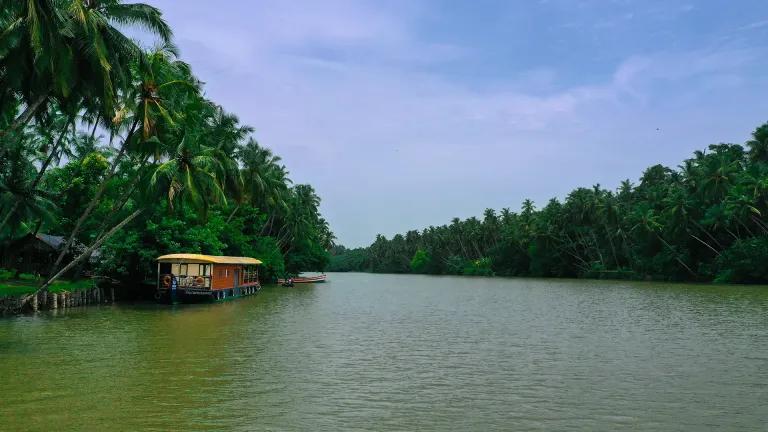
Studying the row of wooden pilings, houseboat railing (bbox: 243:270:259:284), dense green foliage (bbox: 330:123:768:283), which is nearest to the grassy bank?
the row of wooden pilings

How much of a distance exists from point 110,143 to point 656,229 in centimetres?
6668

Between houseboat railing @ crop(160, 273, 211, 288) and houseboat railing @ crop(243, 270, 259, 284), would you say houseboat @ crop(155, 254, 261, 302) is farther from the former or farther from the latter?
houseboat railing @ crop(243, 270, 259, 284)

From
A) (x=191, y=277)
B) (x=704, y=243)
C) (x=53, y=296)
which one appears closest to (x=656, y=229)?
(x=704, y=243)

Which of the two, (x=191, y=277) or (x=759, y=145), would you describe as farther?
(x=759, y=145)

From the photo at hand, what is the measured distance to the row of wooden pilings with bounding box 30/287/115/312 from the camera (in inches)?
1181

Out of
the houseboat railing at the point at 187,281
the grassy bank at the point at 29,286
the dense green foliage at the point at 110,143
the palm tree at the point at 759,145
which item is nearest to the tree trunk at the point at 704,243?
the palm tree at the point at 759,145

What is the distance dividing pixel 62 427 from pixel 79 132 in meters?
37.0

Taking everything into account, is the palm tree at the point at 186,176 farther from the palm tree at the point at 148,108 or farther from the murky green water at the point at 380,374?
the murky green water at the point at 380,374

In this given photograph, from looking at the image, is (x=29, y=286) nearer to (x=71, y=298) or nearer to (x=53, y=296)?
(x=71, y=298)

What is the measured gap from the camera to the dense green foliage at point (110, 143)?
18109mm

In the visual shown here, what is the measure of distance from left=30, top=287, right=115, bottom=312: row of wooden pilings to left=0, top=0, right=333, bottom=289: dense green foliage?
1.10 metres

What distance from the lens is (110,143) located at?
31172 millimetres

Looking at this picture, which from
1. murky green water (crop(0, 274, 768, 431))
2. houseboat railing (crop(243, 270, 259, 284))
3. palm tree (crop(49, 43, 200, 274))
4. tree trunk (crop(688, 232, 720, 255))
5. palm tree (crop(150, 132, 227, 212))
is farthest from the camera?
tree trunk (crop(688, 232, 720, 255))

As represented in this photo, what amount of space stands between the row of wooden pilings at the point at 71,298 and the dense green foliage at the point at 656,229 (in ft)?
194
